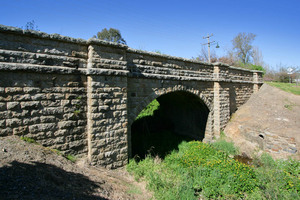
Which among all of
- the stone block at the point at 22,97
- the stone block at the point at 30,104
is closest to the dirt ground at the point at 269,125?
the stone block at the point at 30,104

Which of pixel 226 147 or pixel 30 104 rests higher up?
pixel 30 104

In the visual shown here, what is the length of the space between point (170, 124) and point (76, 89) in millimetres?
8895

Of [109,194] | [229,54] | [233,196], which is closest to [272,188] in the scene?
[233,196]

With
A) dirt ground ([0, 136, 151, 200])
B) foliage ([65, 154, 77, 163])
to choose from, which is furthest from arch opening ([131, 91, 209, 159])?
foliage ([65, 154, 77, 163])

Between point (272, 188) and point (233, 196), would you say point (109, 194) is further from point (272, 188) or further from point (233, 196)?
point (272, 188)

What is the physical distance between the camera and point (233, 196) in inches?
183

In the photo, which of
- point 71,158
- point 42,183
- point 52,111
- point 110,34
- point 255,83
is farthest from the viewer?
point 110,34

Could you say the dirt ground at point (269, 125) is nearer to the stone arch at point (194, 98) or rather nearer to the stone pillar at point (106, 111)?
the stone arch at point (194, 98)

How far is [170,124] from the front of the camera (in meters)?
12.7

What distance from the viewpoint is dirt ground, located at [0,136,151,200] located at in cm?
287

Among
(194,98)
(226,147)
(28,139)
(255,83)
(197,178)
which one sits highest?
(255,83)

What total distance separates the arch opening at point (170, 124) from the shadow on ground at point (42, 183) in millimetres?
4501

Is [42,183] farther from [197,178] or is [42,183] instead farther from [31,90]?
[197,178]

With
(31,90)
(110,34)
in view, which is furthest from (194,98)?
(110,34)
